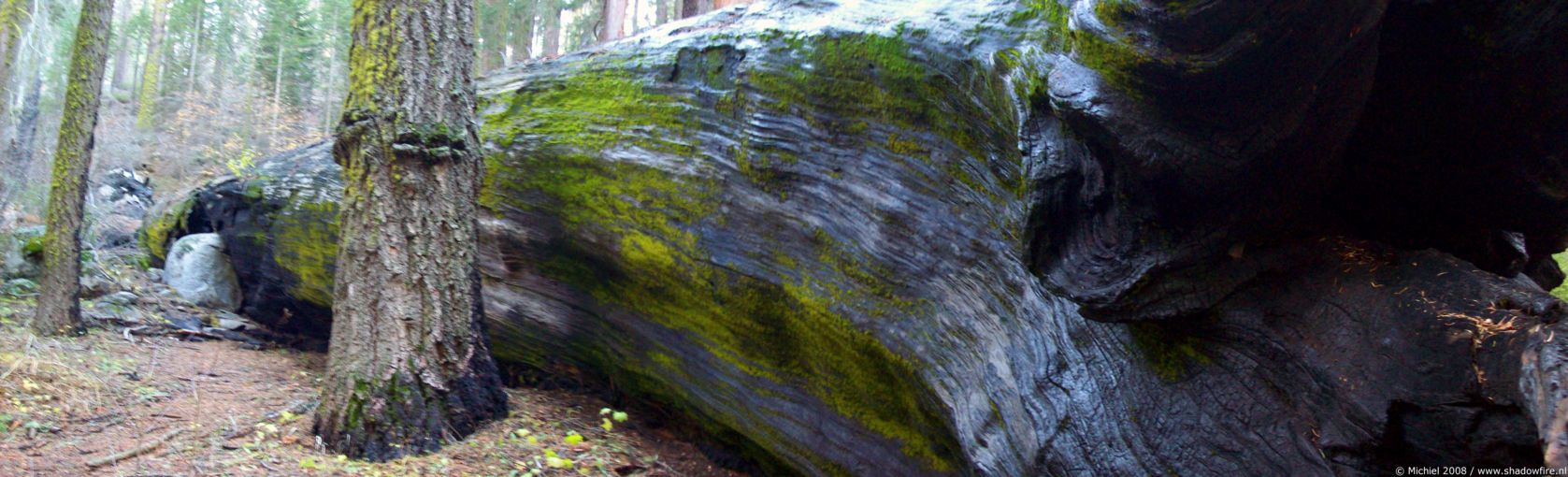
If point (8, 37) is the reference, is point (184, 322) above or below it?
below

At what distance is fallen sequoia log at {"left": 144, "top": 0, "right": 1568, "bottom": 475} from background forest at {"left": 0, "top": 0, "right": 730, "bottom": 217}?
52.3 ft

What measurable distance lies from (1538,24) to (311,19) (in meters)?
31.2

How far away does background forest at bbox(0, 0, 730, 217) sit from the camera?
2175 cm

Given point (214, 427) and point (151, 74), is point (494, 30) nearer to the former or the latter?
point (214, 427)

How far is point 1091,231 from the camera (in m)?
3.06

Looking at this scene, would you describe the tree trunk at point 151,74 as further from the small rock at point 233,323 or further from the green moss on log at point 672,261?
the green moss on log at point 672,261

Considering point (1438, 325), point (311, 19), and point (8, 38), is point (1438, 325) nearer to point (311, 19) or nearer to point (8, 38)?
point (8, 38)

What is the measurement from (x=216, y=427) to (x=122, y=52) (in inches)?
1599

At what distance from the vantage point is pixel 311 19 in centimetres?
2755

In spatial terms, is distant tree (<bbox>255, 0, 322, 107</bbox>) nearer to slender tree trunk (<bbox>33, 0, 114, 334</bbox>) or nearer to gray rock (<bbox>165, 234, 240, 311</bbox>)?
gray rock (<bbox>165, 234, 240, 311</bbox>)

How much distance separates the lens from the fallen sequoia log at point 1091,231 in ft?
7.95

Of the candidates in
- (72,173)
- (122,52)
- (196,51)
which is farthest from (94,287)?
(122,52)

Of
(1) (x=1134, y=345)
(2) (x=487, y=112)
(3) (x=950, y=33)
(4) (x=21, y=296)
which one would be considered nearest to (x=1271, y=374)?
(1) (x=1134, y=345)

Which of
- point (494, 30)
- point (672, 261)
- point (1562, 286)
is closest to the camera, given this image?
point (672, 261)
